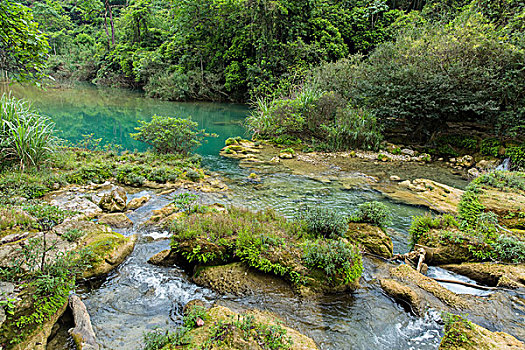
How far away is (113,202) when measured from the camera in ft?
20.6

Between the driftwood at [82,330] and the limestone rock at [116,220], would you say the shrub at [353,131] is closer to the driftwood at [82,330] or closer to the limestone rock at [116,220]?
the limestone rock at [116,220]

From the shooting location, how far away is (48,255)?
342cm

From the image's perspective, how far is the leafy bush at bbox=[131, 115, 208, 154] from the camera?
9.80 m

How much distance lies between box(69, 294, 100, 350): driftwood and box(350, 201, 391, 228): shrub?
4.58m

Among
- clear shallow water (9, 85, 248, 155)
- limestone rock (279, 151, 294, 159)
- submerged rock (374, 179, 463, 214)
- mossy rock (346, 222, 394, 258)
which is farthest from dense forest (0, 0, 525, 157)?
mossy rock (346, 222, 394, 258)

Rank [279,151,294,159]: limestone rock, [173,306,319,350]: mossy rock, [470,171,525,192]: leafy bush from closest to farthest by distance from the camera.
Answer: [173,306,319,350]: mossy rock → [470,171,525,192]: leafy bush → [279,151,294,159]: limestone rock

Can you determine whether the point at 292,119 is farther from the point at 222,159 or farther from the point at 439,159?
the point at 439,159

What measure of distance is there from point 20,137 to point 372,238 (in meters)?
8.16

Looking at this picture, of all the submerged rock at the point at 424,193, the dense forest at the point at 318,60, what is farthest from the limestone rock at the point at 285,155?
the submerged rock at the point at 424,193

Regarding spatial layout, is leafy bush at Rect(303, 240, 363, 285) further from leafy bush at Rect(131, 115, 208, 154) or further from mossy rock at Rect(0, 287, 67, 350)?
leafy bush at Rect(131, 115, 208, 154)

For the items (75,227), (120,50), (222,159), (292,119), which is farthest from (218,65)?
(75,227)

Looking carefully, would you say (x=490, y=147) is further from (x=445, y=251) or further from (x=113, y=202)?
(x=113, y=202)

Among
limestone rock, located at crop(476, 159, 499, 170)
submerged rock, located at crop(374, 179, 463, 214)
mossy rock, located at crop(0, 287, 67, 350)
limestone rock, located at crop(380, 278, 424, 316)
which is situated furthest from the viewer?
limestone rock, located at crop(476, 159, 499, 170)

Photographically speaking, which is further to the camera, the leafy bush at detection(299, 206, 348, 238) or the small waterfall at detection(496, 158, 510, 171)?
the small waterfall at detection(496, 158, 510, 171)
